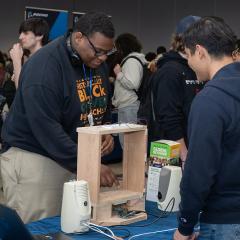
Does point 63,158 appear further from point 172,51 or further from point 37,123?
point 172,51

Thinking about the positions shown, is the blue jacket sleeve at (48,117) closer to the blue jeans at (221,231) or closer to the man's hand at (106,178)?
the man's hand at (106,178)

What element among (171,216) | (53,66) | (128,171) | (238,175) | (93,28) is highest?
(93,28)

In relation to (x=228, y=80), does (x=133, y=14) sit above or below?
above

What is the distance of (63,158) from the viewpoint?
184 centimetres

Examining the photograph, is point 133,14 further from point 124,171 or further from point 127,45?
point 124,171

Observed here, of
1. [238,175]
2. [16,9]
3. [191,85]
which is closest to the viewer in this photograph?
[238,175]

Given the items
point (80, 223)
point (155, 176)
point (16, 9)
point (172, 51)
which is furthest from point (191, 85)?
point (16, 9)

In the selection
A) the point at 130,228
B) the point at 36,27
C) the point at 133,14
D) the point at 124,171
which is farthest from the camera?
the point at 133,14

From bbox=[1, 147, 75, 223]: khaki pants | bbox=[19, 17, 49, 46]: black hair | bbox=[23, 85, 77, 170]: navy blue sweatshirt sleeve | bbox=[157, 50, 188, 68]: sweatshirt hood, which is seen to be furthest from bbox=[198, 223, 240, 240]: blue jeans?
bbox=[19, 17, 49, 46]: black hair

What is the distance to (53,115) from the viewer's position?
1857 mm

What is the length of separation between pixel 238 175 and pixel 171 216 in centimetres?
61

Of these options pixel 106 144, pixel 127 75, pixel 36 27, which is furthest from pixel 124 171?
pixel 127 75

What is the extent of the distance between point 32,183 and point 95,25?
2.24 feet

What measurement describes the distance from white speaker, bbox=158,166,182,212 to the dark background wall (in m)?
7.31
